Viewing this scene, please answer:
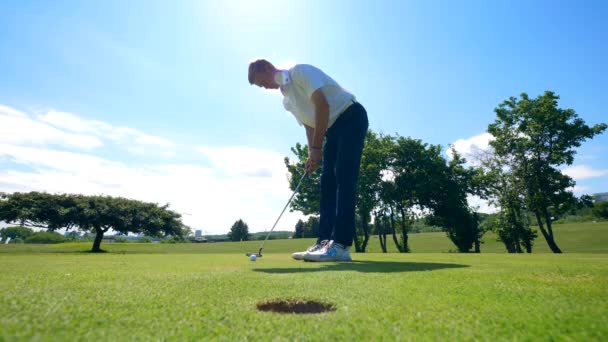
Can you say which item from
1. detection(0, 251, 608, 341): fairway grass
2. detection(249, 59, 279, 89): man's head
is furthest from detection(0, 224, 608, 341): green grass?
detection(249, 59, 279, 89): man's head

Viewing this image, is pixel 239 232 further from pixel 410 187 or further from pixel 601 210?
A: pixel 601 210

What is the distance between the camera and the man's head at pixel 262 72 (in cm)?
491

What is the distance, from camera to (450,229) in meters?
36.1

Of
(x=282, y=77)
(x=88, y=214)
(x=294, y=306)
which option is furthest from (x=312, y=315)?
(x=88, y=214)

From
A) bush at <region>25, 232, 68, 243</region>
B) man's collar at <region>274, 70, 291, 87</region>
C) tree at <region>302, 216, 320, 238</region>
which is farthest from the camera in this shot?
tree at <region>302, 216, 320, 238</region>

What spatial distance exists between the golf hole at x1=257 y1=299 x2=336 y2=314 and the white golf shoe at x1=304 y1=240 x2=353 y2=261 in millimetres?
2716

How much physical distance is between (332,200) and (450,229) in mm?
34932

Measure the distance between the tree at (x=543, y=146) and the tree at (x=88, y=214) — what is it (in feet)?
99.5

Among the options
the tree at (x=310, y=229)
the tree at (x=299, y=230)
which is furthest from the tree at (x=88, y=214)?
the tree at (x=299, y=230)

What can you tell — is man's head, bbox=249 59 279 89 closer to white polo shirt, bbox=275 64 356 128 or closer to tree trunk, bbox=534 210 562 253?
white polo shirt, bbox=275 64 356 128

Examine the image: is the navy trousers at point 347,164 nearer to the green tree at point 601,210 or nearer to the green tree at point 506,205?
the green tree at point 506,205

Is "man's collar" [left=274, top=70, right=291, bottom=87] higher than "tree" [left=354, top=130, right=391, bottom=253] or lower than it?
lower

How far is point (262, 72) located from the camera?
4953 millimetres

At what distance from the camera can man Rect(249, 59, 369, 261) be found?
4469 mm
